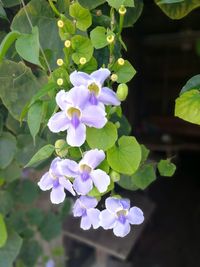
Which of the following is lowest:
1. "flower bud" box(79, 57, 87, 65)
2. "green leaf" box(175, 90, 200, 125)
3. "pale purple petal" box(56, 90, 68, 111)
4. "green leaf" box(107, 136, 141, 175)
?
"green leaf" box(107, 136, 141, 175)

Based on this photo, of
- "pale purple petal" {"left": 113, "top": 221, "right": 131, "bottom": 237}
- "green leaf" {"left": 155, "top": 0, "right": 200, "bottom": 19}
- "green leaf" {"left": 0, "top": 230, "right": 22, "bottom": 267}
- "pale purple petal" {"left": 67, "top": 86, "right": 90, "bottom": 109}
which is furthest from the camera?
"green leaf" {"left": 0, "top": 230, "right": 22, "bottom": 267}

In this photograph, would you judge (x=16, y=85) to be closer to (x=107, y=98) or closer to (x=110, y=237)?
(x=107, y=98)

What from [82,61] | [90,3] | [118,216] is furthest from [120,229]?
[90,3]

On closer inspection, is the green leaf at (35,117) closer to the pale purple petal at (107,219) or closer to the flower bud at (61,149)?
the flower bud at (61,149)

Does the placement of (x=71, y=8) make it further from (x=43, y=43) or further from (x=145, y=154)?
(x=145, y=154)

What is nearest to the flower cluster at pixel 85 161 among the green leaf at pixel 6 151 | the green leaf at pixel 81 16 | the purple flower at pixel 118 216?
the purple flower at pixel 118 216

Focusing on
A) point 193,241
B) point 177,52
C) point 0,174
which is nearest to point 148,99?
point 177,52

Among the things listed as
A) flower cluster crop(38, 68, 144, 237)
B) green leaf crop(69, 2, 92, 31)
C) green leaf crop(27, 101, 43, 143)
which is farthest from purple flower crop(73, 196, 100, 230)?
green leaf crop(69, 2, 92, 31)

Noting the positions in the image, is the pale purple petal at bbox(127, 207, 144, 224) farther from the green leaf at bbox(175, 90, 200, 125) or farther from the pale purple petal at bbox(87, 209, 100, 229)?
the green leaf at bbox(175, 90, 200, 125)
